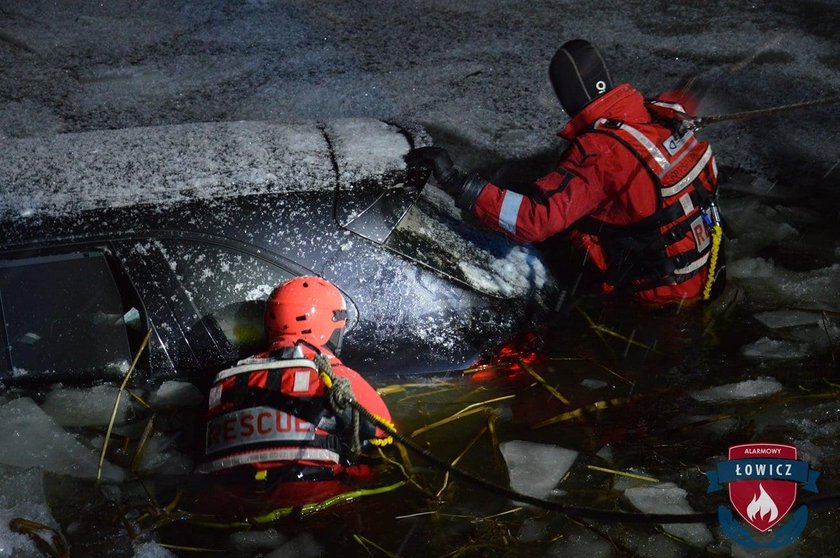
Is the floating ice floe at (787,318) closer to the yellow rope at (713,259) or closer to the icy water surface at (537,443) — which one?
the icy water surface at (537,443)

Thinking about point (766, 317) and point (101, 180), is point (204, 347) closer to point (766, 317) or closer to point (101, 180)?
point (101, 180)

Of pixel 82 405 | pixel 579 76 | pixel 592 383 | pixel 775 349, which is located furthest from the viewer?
pixel 579 76

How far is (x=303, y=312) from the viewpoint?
117 inches

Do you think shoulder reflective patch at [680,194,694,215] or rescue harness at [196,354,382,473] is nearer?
rescue harness at [196,354,382,473]

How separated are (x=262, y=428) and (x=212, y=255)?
80 centimetres

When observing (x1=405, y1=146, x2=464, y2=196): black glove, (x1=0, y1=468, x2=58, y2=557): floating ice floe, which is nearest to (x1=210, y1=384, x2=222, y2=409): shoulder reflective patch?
(x1=0, y1=468, x2=58, y2=557): floating ice floe

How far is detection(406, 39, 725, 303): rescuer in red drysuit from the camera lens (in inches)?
142

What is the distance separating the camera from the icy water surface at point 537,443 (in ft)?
9.23

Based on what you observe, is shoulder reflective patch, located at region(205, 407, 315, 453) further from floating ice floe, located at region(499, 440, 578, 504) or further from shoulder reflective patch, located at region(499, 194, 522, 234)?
shoulder reflective patch, located at region(499, 194, 522, 234)

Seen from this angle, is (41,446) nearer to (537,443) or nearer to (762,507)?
(537,443)

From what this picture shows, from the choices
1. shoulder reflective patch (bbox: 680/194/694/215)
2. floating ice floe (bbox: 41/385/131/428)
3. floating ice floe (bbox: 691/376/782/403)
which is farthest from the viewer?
shoulder reflective patch (bbox: 680/194/694/215)

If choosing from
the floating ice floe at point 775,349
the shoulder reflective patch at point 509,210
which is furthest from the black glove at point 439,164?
the floating ice floe at point 775,349

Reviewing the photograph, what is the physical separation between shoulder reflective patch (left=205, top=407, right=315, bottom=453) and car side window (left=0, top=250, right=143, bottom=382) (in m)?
0.67

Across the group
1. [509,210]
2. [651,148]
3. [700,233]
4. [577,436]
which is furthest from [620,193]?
[577,436]
